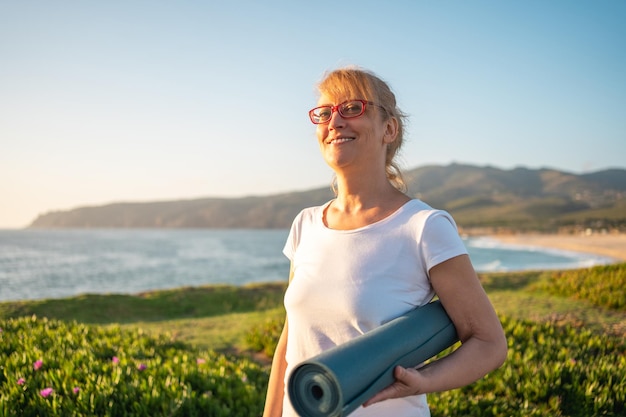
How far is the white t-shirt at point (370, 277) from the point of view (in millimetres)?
1533

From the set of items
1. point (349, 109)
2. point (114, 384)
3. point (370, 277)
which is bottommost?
point (114, 384)

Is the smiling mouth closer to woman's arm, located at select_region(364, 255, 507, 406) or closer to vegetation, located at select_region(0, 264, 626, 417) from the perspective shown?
woman's arm, located at select_region(364, 255, 507, 406)

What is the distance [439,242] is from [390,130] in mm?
524

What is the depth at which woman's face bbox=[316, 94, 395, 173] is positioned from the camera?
173 cm

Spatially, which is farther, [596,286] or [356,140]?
[596,286]

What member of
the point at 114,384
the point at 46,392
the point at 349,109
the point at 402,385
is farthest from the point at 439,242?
the point at 46,392

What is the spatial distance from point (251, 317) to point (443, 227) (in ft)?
37.4

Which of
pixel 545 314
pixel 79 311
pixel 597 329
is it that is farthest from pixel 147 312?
pixel 597 329

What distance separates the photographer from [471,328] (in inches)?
61.2

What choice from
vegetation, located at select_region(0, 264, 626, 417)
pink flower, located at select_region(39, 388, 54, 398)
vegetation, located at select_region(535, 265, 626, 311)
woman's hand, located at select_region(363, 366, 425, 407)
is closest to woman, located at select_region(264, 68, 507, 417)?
woman's hand, located at select_region(363, 366, 425, 407)

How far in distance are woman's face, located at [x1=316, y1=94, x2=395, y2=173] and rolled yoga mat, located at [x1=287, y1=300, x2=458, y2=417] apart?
0.60 metres

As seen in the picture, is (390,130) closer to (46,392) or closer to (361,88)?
(361,88)

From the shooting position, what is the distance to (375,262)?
1588mm

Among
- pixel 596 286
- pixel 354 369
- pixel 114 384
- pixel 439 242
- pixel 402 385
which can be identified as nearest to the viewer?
pixel 354 369
